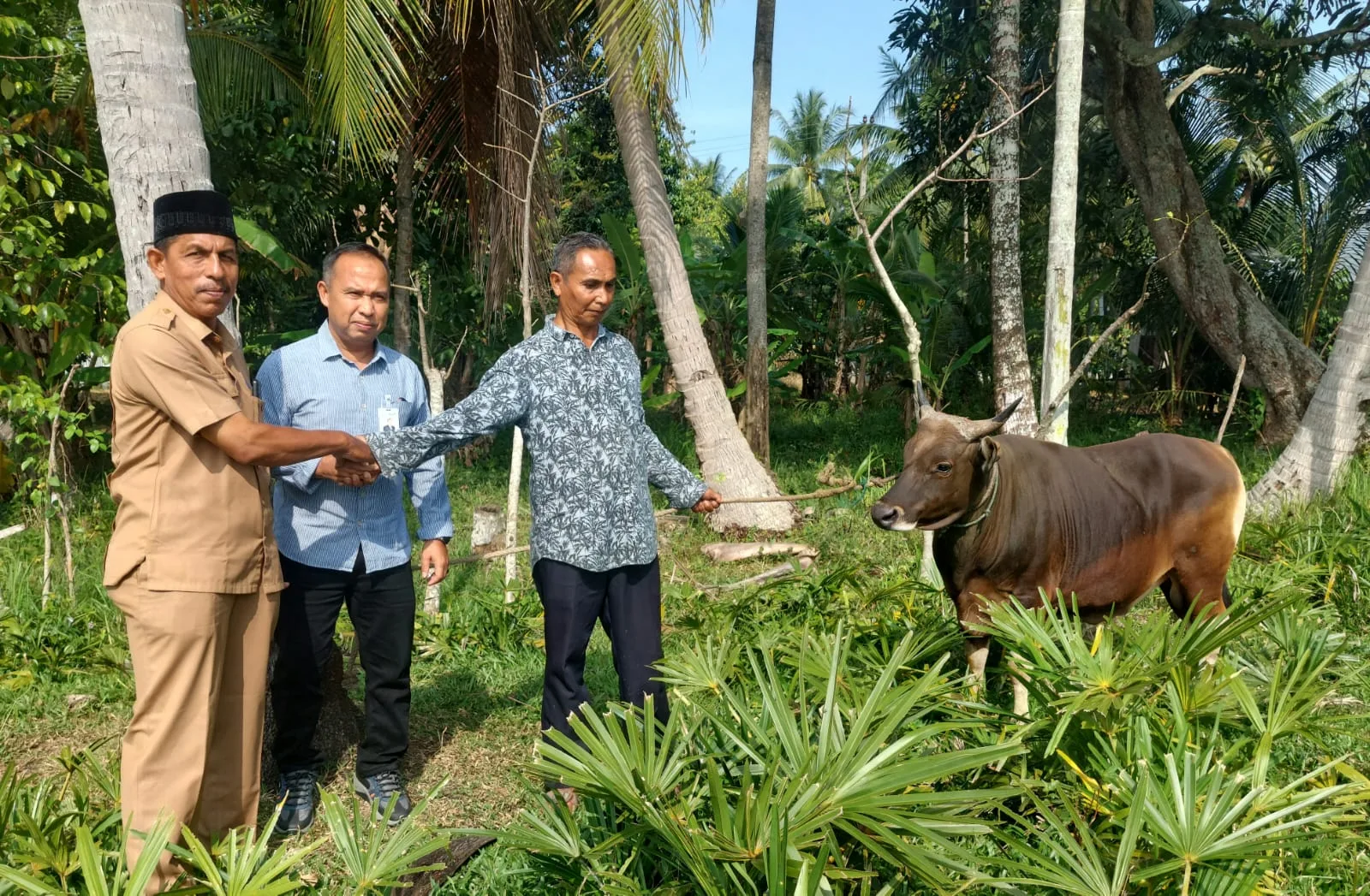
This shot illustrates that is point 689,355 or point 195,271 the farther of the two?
point 689,355

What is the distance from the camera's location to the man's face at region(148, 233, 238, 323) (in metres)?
2.70

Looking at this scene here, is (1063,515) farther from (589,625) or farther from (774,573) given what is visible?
(774,573)

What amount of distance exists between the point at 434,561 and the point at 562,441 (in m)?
0.74

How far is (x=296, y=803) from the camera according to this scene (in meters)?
3.44

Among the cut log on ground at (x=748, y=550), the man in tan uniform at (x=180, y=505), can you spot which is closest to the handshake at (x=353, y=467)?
the man in tan uniform at (x=180, y=505)

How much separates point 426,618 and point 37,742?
1.94 meters

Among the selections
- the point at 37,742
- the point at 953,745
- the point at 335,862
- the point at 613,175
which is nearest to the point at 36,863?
the point at 335,862

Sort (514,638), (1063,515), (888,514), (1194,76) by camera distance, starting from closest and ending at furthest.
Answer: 1. (888,514)
2. (1063,515)
3. (514,638)
4. (1194,76)

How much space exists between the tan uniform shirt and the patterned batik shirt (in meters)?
0.53

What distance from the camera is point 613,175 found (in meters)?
16.1

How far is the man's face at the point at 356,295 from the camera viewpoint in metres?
3.21

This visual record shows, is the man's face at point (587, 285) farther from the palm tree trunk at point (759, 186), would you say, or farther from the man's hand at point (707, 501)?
the palm tree trunk at point (759, 186)

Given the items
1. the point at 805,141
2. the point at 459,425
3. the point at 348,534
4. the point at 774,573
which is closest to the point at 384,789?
the point at 348,534

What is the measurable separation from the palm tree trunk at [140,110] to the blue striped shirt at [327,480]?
2.26 feet
